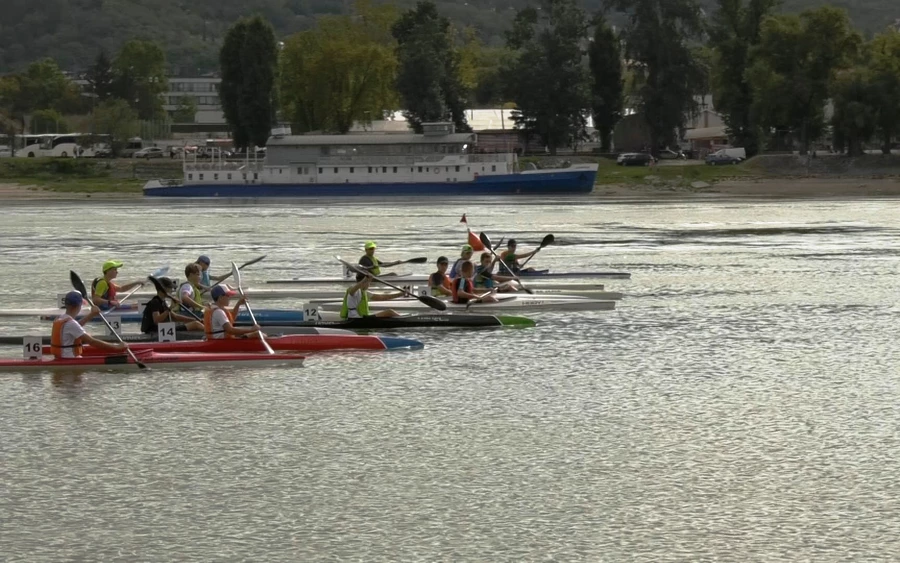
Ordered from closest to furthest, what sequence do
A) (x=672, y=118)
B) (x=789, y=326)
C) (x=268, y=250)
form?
(x=789, y=326), (x=268, y=250), (x=672, y=118)

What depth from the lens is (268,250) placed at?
61.0 m

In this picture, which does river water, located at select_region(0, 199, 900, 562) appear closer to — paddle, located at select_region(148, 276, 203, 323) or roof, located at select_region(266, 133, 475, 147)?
paddle, located at select_region(148, 276, 203, 323)

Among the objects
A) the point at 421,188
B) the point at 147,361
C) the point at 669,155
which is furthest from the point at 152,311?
the point at 669,155

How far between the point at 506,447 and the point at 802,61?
96.1 metres

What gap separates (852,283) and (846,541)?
99.5 feet

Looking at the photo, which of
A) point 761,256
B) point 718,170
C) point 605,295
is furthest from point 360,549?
point 718,170

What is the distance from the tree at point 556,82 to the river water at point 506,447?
269ft

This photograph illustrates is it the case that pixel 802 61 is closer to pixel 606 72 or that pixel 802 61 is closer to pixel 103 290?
pixel 606 72

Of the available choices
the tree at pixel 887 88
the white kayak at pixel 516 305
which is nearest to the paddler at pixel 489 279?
the white kayak at pixel 516 305

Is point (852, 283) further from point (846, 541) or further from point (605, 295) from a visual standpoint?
point (846, 541)

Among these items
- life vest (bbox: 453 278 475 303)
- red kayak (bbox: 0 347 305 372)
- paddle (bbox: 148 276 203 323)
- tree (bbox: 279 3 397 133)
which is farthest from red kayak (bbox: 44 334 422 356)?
tree (bbox: 279 3 397 133)

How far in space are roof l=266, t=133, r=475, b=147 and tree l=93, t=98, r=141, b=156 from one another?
3192cm

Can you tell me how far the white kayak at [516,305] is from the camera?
33125mm

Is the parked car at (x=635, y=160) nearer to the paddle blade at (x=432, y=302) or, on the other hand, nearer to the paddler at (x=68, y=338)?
the paddle blade at (x=432, y=302)
